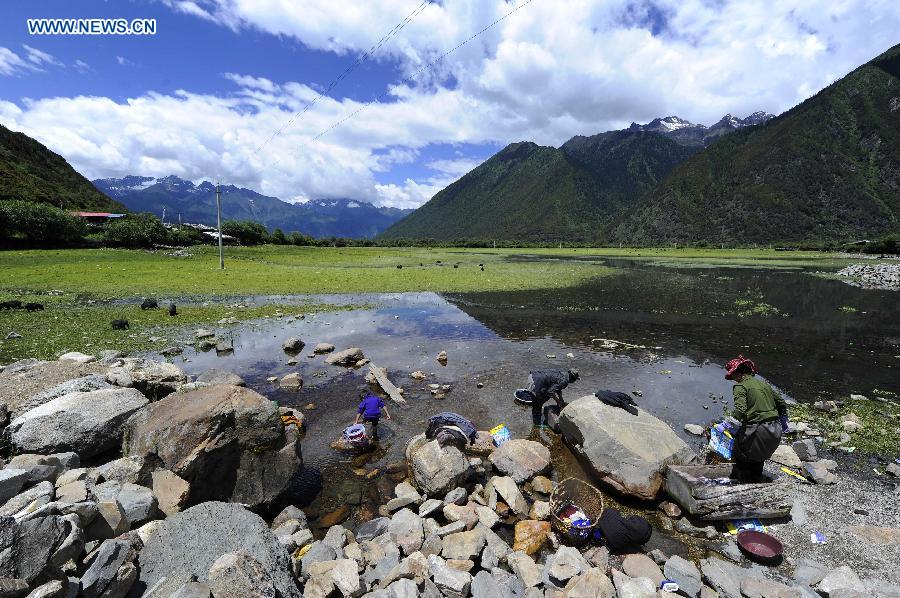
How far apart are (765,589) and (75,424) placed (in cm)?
1379

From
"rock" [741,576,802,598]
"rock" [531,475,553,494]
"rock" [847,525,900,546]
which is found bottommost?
"rock" [531,475,553,494]

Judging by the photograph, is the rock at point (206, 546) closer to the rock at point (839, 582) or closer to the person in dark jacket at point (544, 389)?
the rock at point (839, 582)

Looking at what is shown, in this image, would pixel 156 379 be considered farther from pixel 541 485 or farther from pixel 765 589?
pixel 765 589

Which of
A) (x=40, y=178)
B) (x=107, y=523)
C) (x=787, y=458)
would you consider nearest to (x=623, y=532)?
(x=787, y=458)

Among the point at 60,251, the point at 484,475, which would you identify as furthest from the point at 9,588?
the point at 60,251

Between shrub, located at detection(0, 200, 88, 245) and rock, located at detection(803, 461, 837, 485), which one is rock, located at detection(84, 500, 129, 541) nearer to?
rock, located at detection(803, 461, 837, 485)

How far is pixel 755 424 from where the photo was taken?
27.2 ft

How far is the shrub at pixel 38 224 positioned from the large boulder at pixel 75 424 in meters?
82.6

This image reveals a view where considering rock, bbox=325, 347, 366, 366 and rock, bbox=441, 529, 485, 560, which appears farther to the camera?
rock, bbox=325, 347, 366, 366

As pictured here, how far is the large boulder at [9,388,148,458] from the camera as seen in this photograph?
8.42 m

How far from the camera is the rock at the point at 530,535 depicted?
24.4 ft

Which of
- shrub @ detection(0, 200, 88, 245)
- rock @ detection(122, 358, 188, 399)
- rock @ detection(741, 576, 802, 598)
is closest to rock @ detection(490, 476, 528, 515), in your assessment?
rock @ detection(741, 576, 802, 598)

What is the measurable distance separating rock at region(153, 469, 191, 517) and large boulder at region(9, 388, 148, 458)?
2603 millimetres

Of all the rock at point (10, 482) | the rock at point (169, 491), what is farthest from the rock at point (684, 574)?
the rock at point (10, 482)
